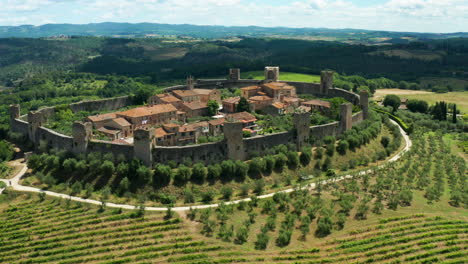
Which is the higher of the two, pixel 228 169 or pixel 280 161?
pixel 280 161

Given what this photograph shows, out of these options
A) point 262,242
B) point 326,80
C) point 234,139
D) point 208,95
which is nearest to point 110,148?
point 234,139

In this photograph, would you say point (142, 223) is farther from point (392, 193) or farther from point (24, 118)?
point (24, 118)

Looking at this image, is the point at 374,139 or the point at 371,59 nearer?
the point at 374,139

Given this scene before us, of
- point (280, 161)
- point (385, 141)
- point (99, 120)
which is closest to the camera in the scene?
point (280, 161)

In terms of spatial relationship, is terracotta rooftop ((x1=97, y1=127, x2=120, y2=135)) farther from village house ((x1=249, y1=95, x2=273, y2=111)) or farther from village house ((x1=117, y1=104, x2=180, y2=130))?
village house ((x1=249, y1=95, x2=273, y2=111))

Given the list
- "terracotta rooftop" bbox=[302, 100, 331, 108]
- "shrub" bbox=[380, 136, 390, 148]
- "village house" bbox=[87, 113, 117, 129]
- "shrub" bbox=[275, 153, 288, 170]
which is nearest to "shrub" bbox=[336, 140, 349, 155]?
"shrub" bbox=[275, 153, 288, 170]

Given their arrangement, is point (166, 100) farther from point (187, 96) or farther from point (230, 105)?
point (230, 105)

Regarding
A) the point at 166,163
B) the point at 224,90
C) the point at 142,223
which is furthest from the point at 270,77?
the point at 142,223

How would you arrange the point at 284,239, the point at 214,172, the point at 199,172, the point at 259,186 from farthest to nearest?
the point at 214,172 < the point at 199,172 < the point at 259,186 < the point at 284,239
